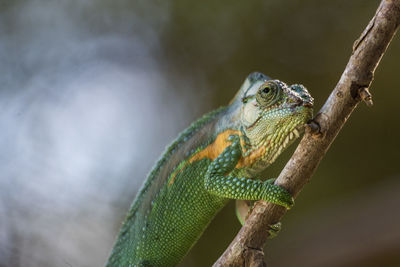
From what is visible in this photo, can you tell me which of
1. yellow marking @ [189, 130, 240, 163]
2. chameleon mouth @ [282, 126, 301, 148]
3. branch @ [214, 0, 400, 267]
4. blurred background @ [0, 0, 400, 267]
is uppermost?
blurred background @ [0, 0, 400, 267]

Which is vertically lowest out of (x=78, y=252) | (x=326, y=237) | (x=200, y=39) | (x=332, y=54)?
(x=326, y=237)

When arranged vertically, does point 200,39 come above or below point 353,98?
above

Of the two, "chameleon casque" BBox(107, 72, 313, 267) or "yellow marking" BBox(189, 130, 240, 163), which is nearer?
"chameleon casque" BBox(107, 72, 313, 267)

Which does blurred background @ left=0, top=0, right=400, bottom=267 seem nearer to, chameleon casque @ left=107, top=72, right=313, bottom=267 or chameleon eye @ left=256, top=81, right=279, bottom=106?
chameleon casque @ left=107, top=72, right=313, bottom=267

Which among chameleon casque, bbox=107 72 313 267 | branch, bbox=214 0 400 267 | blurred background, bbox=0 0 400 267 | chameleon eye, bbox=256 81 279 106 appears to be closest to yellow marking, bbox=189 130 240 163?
chameleon casque, bbox=107 72 313 267

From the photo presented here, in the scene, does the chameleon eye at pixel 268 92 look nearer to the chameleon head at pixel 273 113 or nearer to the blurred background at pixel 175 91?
the chameleon head at pixel 273 113

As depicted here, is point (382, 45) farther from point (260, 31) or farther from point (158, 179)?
point (260, 31)

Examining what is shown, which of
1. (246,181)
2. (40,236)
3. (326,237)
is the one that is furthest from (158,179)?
(326,237)
